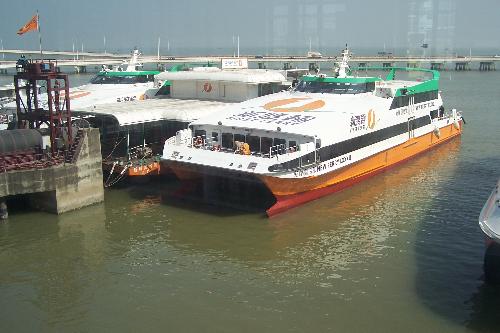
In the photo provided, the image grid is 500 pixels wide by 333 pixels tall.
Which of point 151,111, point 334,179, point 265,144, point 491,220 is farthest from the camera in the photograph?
point 151,111

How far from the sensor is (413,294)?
45.8 feet

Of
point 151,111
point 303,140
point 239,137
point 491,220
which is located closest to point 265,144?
point 239,137

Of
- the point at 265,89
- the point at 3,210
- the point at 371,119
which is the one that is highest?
the point at 265,89

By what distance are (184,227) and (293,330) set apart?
7.75 meters

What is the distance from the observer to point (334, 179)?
876 inches

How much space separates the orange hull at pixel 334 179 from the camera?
1979cm

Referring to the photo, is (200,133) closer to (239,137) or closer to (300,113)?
(239,137)

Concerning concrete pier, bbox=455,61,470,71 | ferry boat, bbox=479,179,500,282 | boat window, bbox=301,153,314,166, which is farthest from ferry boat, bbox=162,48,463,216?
concrete pier, bbox=455,61,470,71

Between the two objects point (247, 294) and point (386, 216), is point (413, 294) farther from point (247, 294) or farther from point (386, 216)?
point (386, 216)

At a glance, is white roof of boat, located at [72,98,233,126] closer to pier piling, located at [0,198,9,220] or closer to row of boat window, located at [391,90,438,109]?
pier piling, located at [0,198,9,220]

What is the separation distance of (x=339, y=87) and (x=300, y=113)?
478 centimetres

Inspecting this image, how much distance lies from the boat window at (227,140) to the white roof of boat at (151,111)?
310 centimetres

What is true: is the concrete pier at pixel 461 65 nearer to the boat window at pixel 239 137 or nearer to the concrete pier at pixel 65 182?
the boat window at pixel 239 137

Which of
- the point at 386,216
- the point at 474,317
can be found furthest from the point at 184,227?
the point at 474,317
